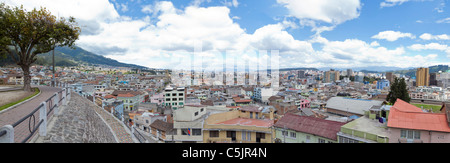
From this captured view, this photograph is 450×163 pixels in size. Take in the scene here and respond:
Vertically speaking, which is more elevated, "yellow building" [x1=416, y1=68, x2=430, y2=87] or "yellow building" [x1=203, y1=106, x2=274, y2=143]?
"yellow building" [x1=416, y1=68, x2=430, y2=87]

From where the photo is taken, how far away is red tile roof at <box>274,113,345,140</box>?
9.34 m

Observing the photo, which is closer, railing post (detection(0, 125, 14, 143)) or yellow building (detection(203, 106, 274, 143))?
railing post (detection(0, 125, 14, 143))

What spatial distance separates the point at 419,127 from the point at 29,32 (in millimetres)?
13643

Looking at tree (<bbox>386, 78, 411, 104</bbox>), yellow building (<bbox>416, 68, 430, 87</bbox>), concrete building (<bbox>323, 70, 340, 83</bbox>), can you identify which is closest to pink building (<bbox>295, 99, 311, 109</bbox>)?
tree (<bbox>386, 78, 411, 104</bbox>)

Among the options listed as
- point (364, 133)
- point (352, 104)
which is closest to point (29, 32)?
point (364, 133)

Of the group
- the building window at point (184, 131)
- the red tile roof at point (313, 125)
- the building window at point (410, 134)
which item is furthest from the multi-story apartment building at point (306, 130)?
the building window at point (184, 131)

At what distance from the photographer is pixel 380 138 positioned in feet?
26.1

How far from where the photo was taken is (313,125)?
9.98 meters

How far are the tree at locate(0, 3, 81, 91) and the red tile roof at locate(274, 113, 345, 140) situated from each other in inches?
383

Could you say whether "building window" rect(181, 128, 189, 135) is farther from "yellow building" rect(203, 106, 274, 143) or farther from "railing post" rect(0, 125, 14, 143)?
"railing post" rect(0, 125, 14, 143)

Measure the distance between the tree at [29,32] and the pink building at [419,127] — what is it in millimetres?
12305

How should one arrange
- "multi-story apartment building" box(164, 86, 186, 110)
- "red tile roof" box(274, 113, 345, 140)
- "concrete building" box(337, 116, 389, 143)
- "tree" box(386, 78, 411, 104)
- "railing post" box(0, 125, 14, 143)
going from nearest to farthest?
"railing post" box(0, 125, 14, 143) < "concrete building" box(337, 116, 389, 143) < "red tile roof" box(274, 113, 345, 140) < "tree" box(386, 78, 411, 104) < "multi-story apartment building" box(164, 86, 186, 110)

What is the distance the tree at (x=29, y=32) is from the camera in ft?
19.4

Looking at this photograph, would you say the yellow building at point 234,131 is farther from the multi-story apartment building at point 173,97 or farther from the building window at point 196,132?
the multi-story apartment building at point 173,97
